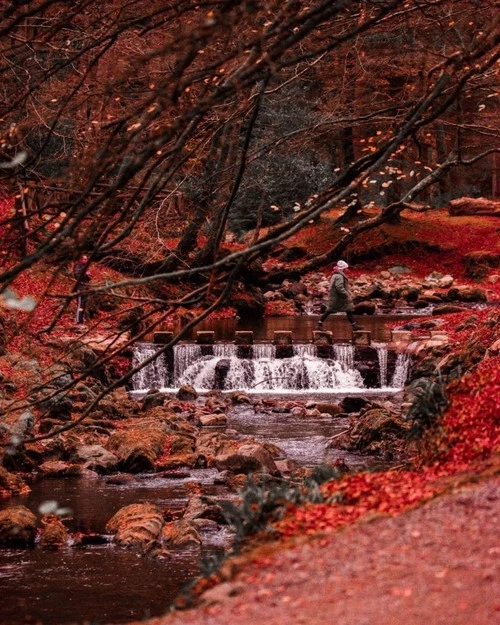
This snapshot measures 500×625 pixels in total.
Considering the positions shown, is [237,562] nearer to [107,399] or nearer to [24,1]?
[24,1]

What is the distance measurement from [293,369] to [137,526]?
506 inches

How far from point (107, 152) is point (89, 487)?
8828 mm

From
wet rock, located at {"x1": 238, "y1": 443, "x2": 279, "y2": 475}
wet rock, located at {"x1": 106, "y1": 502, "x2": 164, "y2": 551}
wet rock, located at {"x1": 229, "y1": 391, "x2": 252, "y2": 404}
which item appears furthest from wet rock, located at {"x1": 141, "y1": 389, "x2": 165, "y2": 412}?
wet rock, located at {"x1": 106, "y1": 502, "x2": 164, "y2": 551}

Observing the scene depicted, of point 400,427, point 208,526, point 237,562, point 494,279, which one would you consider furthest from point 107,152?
point 494,279

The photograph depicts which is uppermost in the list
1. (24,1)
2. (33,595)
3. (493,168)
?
(493,168)

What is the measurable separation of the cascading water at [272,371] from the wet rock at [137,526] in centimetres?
1184

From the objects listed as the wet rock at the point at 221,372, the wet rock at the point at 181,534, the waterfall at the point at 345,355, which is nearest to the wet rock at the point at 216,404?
the wet rock at the point at 221,372

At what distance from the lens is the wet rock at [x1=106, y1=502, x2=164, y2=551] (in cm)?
1132

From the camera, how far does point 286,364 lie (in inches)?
954

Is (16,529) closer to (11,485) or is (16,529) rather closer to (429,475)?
(11,485)

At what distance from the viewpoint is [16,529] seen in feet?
37.7

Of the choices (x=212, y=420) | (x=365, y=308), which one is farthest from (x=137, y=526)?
(x=365, y=308)

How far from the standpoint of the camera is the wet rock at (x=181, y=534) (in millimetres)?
11281

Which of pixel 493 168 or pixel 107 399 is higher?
pixel 493 168
